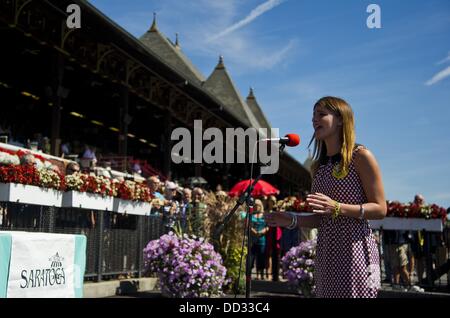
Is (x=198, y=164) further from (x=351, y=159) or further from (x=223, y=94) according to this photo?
(x=351, y=159)

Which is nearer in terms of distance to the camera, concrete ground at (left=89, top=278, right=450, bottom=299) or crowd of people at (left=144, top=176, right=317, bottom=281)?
concrete ground at (left=89, top=278, right=450, bottom=299)

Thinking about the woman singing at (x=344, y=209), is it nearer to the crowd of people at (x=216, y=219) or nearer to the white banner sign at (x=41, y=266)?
the white banner sign at (x=41, y=266)

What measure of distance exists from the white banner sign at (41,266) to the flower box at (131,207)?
392cm

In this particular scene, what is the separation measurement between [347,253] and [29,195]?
6512mm

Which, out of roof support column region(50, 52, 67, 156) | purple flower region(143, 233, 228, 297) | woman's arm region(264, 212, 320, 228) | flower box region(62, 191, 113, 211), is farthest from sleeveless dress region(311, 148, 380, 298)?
roof support column region(50, 52, 67, 156)

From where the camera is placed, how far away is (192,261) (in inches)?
350

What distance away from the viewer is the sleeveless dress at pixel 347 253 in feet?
10.1

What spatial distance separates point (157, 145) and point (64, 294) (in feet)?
90.4

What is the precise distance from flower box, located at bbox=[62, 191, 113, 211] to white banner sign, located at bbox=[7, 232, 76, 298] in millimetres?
2772

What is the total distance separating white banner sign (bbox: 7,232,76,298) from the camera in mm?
5270

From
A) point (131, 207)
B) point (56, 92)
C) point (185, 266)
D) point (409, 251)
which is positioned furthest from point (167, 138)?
point (185, 266)

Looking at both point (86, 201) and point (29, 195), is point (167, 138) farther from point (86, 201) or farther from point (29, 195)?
point (29, 195)

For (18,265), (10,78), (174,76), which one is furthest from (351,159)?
(10,78)

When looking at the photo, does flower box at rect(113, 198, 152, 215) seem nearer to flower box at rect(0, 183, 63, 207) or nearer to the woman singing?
flower box at rect(0, 183, 63, 207)
